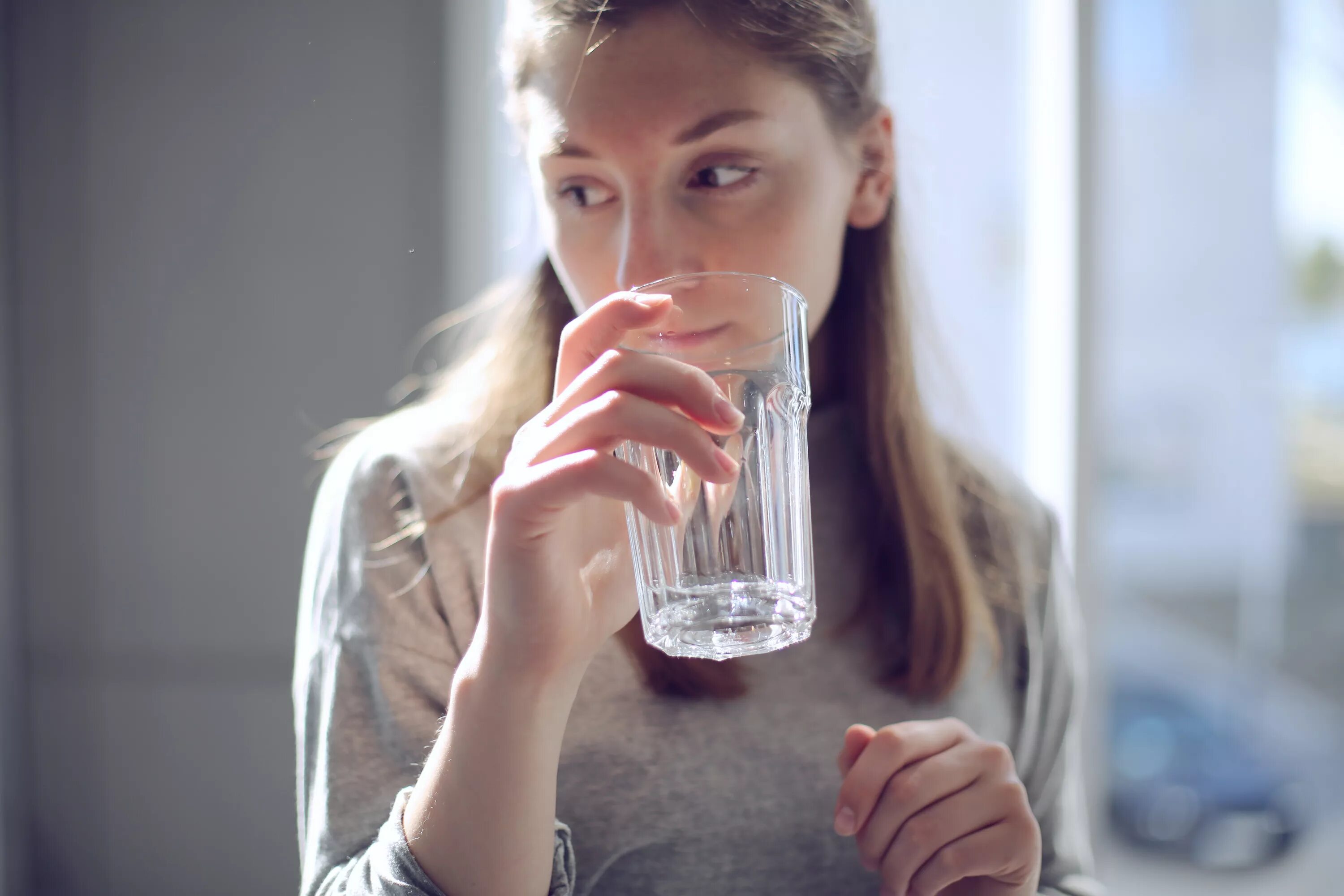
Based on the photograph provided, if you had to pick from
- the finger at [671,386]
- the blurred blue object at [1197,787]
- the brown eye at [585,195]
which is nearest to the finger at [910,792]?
the finger at [671,386]

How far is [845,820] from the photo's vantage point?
47 cm

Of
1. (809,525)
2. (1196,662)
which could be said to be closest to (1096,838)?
(1196,662)

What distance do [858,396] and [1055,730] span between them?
0.26 m

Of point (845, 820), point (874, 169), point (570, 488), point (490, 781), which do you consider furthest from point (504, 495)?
point (874, 169)

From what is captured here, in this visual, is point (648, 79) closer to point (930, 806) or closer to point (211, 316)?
point (211, 316)

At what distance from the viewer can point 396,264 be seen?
554 millimetres

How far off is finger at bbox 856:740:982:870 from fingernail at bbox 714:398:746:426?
0.21 m

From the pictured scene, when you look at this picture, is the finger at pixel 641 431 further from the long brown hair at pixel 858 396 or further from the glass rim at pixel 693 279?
the long brown hair at pixel 858 396

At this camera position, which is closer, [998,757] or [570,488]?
[570,488]

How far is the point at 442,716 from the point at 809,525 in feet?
0.65

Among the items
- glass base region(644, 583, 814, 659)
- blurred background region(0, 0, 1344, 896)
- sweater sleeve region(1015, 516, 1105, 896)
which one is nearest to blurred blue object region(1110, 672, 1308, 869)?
sweater sleeve region(1015, 516, 1105, 896)

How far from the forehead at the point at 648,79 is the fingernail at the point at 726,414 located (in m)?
0.15

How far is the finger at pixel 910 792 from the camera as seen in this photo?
0.47 meters

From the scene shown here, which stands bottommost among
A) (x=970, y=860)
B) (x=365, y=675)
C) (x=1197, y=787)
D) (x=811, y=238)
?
(x=1197, y=787)
